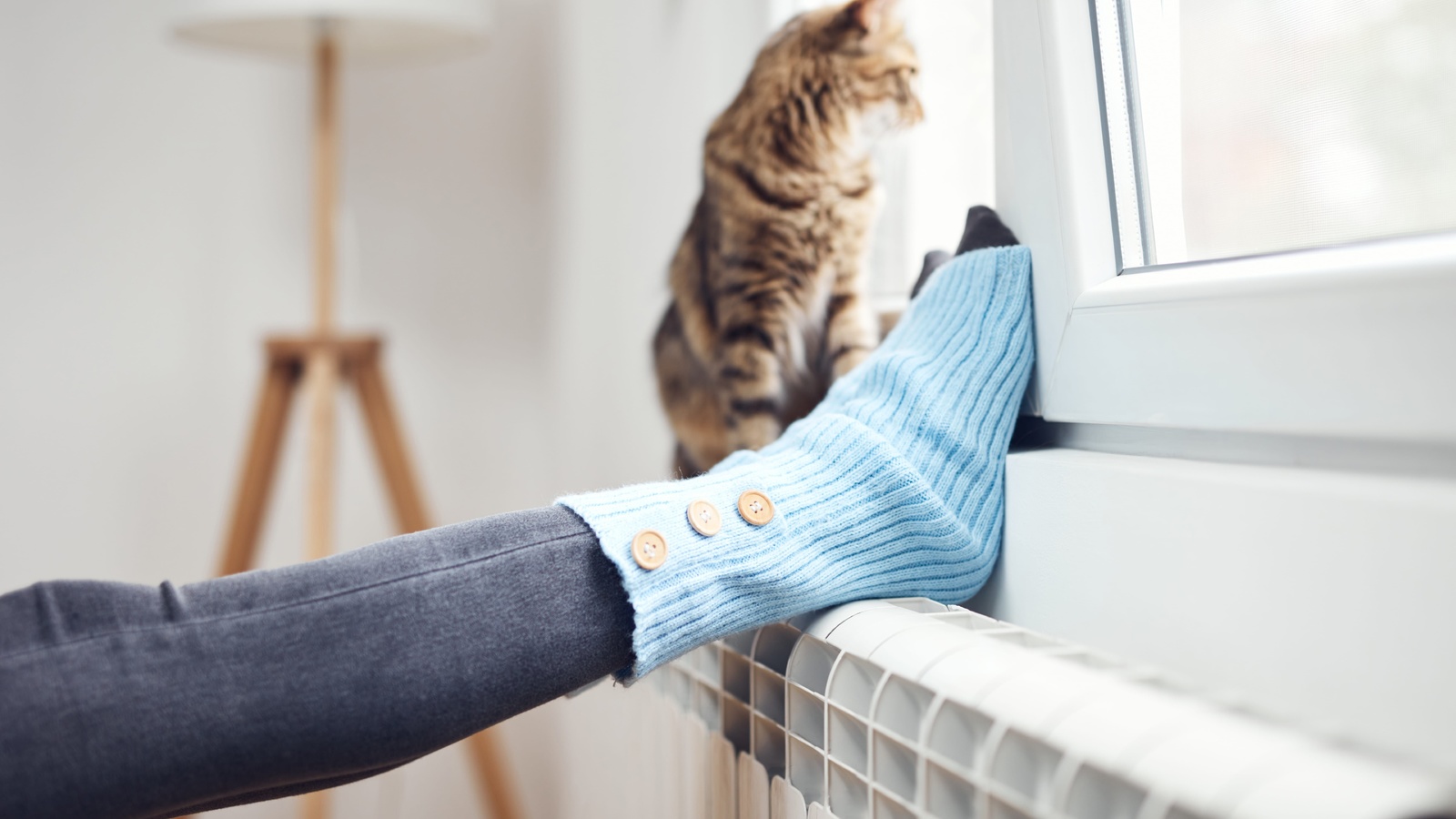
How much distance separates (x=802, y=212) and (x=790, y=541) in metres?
0.46

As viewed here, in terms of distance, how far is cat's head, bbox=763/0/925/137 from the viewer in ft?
2.83

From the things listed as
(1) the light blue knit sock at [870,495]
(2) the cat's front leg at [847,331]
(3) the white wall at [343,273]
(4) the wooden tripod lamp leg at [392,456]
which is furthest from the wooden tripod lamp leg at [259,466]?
(1) the light blue knit sock at [870,495]

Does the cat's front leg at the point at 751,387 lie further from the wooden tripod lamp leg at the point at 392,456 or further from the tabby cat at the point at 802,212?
the wooden tripod lamp leg at the point at 392,456

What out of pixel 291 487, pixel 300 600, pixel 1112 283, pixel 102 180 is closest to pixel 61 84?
pixel 102 180

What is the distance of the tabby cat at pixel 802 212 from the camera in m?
0.87

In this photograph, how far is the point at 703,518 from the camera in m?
0.49

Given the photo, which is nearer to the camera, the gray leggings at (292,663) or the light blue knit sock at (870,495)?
the gray leggings at (292,663)

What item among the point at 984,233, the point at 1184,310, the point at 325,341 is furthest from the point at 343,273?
the point at 1184,310

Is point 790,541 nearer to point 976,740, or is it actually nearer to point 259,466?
point 976,740

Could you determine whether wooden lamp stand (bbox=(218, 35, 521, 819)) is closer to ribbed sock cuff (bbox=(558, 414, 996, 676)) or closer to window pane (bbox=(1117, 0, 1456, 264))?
ribbed sock cuff (bbox=(558, 414, 996, 676))

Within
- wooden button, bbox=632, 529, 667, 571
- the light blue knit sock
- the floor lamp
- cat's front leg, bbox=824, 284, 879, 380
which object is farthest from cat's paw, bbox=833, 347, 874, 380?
the floor lamp

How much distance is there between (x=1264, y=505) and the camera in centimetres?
42

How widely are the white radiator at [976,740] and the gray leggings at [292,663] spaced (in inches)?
4.1

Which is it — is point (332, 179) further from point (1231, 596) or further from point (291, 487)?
point (1231, 596)
